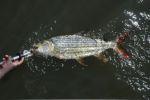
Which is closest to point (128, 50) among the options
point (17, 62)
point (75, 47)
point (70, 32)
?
point (75, 47)

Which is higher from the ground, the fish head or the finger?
the fish head

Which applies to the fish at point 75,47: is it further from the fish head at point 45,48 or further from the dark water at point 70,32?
the dark water at point 70,32

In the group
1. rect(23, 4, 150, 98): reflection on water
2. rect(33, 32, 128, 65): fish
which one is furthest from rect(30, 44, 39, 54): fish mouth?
rect(23, 4, 150, 98): reflection on water

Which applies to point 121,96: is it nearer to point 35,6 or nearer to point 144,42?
point 144,42

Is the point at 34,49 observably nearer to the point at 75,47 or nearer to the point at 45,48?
the point at 45,48

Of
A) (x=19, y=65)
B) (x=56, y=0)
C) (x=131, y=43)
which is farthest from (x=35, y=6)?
(x=131, y=43)

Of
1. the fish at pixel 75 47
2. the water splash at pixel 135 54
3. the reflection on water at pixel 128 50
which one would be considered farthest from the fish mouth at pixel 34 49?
the water splash at pixel 135 54

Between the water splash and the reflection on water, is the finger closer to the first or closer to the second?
the reflection on water
